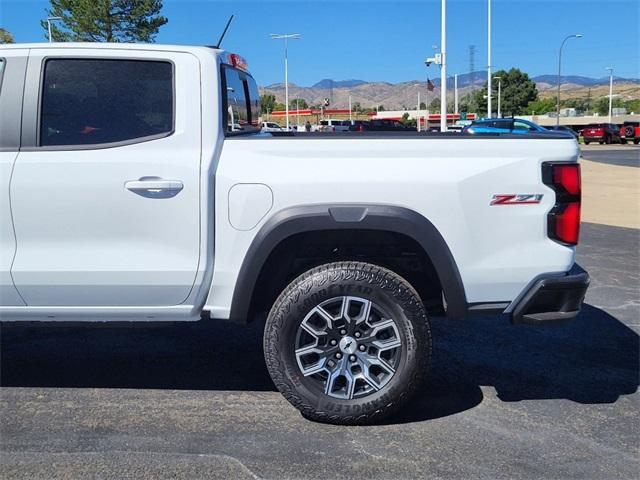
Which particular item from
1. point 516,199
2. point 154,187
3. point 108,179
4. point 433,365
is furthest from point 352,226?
point 433,365

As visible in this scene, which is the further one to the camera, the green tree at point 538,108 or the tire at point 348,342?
the green tree at point 538,108

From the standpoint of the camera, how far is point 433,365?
471cm

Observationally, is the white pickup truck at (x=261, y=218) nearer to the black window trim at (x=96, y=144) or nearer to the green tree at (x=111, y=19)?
the black window trim at (x=96, y=144)

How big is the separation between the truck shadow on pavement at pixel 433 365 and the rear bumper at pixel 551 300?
725 mm

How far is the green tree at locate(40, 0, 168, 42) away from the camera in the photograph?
3108 centimetres

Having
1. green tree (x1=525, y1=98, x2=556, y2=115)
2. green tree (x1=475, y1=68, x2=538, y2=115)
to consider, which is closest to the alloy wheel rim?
green tree (x1=475, y1=68, x2=538, y2=115)

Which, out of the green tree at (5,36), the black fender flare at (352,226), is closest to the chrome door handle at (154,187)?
the black fender flare at (352,226)

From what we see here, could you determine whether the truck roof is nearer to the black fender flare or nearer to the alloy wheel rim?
the black fender flare

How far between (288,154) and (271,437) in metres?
1.49

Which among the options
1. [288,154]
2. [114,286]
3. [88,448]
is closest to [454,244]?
[288,154]

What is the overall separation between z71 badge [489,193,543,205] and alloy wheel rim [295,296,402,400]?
0.83 m

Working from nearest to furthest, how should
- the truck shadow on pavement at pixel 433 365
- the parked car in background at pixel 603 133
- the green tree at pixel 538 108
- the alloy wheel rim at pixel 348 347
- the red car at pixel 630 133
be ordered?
the alloy wheel rim at pixel 348 347, the truck shadow on pavement at pixel 433 365, the red car at pixel 630 133, the parked car in background at pixel 603 133, the green tree at pixel 538 108

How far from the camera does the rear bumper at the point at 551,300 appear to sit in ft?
11.8

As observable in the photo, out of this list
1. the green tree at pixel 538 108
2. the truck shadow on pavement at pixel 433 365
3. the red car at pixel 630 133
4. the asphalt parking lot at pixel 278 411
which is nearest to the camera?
the asphalt parking lot at pixel 278 411
